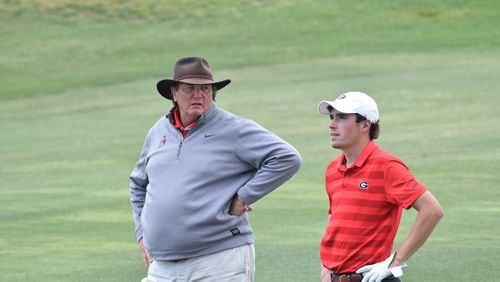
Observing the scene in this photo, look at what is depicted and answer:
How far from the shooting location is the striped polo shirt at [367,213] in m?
6.45

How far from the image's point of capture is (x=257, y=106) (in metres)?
25.7

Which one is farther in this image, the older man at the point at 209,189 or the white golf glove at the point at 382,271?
the older man at the point at 209,189

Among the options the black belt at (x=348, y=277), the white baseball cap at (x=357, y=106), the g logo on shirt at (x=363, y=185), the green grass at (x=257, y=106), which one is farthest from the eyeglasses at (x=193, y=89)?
the green grass at (x=257, y=106)

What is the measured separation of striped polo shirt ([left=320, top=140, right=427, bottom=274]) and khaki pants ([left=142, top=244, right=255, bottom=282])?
22.2 inches

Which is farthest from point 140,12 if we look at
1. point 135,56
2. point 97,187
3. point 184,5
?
point 97,187

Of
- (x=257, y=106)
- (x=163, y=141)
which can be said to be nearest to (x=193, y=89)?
(x=163, y=141)

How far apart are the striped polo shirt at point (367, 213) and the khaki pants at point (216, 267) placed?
56 cm

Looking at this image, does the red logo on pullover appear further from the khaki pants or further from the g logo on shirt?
the g logo on shirt

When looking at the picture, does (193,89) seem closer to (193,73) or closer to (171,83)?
(193,73)

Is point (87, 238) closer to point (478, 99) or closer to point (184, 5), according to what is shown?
point (478, 99)

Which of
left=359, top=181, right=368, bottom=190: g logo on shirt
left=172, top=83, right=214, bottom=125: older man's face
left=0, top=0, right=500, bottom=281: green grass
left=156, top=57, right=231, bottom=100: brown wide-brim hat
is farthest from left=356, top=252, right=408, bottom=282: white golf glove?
left=0, top=0, right=500, bottom=281: green grass

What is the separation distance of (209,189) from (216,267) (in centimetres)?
42

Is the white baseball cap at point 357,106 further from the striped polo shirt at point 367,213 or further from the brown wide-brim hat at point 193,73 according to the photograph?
the brown wide-brim hat at point 193,73

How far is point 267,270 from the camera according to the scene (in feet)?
37.4
